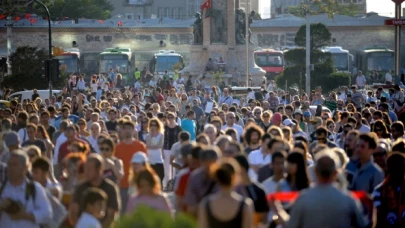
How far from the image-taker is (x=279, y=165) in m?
13.5

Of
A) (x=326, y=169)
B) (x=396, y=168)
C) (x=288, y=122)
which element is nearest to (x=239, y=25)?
(x=288, y=122)

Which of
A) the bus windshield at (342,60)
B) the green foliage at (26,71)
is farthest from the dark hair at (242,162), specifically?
the bus windshield at (342,60)

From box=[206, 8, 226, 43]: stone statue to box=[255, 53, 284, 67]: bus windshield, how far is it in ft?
59.5

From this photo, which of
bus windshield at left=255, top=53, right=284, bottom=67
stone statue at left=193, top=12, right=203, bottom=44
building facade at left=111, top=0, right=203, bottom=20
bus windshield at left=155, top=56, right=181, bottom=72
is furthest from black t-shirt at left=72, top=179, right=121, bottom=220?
building facade at left=111, top=0, right=203, bottom=20

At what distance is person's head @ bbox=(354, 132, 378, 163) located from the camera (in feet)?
48.3

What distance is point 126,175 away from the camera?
17.0m

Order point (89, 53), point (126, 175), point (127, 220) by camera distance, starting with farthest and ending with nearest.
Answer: point (89, 53), point (126, 175), point (127, 220)

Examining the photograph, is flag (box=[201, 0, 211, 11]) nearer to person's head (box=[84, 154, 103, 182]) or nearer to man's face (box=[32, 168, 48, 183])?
man's face (box=[32, 168, 48, 183])

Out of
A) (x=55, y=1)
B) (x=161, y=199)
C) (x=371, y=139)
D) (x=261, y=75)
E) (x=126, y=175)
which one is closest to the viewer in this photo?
(x=161, y=199)

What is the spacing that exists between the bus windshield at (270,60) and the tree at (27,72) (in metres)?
27.2

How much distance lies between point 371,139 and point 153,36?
263ft

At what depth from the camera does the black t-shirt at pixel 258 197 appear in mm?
12475

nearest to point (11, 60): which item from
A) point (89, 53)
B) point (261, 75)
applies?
point (261, 75)

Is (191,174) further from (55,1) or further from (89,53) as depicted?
(55,1)
